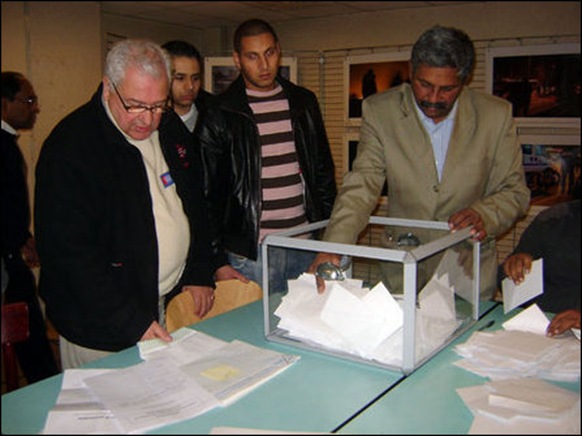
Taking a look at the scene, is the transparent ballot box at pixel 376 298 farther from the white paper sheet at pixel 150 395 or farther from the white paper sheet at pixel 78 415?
the white paper sheet at pixel 78 415

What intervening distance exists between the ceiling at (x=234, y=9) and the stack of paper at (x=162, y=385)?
2.51 ft

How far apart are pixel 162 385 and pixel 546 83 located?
1017mm

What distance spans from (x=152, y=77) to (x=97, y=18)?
2.52ft

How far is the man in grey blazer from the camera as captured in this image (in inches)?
69.4

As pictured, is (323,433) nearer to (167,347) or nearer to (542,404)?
(542,404)

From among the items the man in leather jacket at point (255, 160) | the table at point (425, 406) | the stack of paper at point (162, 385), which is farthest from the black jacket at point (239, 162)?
the table at point (425, 406)

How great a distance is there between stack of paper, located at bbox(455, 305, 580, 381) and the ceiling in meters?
0.83

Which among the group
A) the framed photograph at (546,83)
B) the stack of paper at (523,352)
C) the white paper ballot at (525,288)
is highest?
the framed photograph at (546,83)

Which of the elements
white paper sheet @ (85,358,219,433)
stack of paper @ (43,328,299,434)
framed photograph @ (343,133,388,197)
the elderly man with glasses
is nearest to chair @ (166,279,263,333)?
the elderly man with glasses

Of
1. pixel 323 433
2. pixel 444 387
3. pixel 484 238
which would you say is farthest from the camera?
pixel 484 238

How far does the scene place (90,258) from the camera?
162cm

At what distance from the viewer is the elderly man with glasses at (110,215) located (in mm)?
1603

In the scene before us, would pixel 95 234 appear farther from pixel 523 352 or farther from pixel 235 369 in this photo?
pixel 523 352

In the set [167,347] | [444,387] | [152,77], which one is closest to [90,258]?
[167,347]
